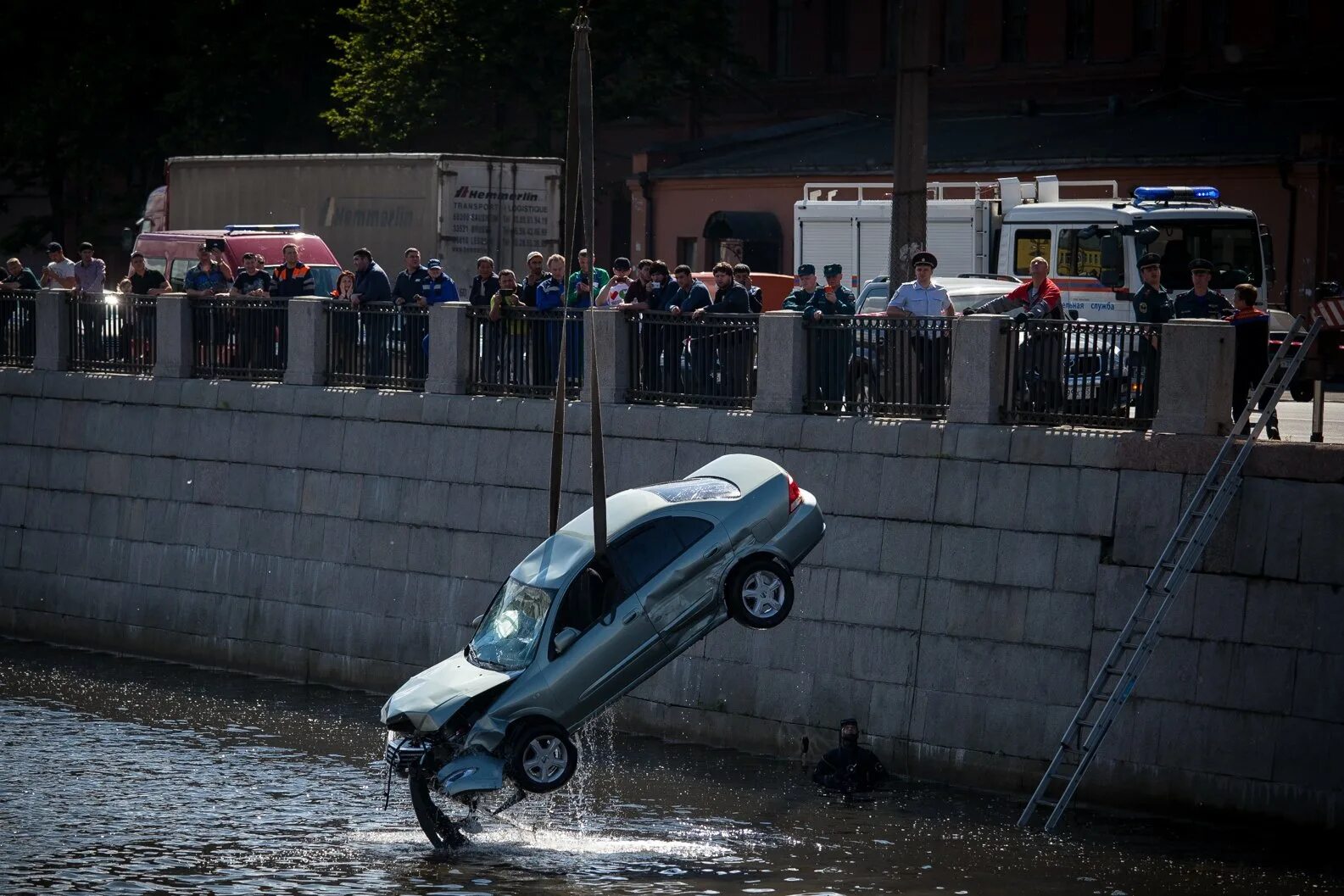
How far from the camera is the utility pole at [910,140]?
67.6 ft

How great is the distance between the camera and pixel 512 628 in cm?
1669

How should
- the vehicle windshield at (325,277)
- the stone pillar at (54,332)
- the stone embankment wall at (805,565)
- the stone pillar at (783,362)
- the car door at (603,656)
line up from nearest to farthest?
A: the car door at (603,656), the stone embankment wall at (805,565), the stone pillar at (783,362), the stone pillar at (54,332), the vehicle windshield at (325,277)

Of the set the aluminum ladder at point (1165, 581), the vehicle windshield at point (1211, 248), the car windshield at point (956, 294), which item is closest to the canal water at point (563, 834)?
the aluminum ladder at point (1165, 581)

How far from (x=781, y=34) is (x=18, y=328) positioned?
2459cm

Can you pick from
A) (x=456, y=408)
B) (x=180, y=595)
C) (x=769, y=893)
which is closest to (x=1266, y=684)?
(x=769, y=893)

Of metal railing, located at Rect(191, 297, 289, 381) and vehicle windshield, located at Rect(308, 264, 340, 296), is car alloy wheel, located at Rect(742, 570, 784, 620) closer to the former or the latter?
metal railing, located at Rect(191, 297, 289, 381)

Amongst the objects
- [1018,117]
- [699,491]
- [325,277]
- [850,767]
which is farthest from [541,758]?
[1018,117]

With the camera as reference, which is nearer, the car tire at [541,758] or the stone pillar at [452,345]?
the car tire at [541,758]

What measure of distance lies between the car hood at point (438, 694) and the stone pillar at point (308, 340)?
831cm

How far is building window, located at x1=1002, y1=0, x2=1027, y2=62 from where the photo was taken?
43.8 m

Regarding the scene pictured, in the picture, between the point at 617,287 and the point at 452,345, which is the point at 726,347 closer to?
the point at 617,287

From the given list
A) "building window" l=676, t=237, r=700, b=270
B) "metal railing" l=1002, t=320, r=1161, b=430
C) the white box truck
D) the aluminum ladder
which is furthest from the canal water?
"building window" l=676, t=237, r=700, b=270

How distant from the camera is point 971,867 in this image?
16078mm

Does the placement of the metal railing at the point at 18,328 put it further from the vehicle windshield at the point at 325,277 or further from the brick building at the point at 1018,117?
the brick building at the point at 1018,117
